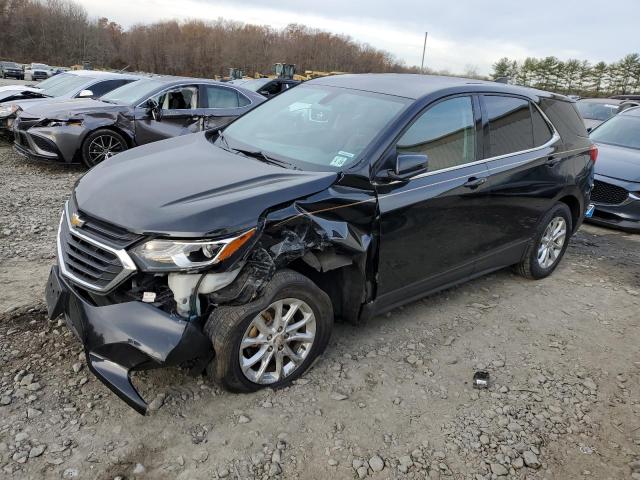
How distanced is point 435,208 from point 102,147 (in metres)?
6.06

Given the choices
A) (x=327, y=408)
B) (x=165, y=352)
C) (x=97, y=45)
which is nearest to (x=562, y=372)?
(x=327, y=408)

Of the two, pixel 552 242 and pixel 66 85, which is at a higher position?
pixel 66 85

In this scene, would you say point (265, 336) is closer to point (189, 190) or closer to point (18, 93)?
point (189, 190)

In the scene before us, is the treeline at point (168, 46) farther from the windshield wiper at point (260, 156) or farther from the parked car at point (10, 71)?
the windshield wiper at point (260, 156)

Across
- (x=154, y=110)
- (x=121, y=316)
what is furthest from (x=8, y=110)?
(x=121, y=316)

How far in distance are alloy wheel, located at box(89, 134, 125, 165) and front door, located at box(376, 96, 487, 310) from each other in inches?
230

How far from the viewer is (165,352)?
95.7 inches

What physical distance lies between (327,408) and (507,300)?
2.28 m

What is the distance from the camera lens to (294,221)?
2787 millimetres

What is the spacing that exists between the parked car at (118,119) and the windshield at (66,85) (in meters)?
1.61

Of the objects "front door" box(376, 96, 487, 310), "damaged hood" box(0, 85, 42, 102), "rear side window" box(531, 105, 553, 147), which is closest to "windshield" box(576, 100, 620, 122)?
"rear side window" box(531, 105, 553, 147)

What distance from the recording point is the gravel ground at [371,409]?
8.14ft

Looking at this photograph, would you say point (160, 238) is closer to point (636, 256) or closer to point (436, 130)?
point (436, 130)

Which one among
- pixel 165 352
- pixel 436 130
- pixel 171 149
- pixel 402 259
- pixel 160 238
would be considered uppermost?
pixel 436 130
